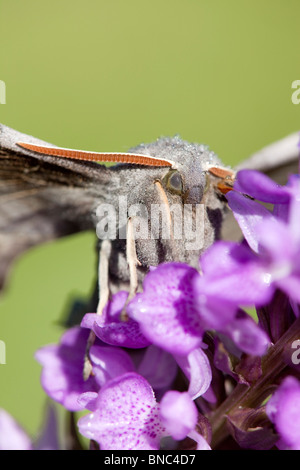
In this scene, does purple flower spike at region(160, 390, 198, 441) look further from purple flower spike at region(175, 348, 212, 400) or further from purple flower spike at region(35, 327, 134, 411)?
purple flower spike at region(35, 327, 134, 411)

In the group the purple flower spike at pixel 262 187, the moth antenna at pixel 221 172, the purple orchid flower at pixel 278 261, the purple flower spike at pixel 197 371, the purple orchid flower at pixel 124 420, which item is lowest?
the purple orchid flower at pixel 124 420

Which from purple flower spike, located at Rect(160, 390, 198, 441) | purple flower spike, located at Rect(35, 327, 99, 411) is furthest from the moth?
purple flower spike, located at Rect(160, 390, 198, 441)

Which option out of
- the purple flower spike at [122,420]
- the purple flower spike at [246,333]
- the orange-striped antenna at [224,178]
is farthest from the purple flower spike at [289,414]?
the orange-striped antenna at [224,178]

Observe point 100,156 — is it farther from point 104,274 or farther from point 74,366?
point 74,366

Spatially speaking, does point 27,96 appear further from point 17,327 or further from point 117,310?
point 117,310

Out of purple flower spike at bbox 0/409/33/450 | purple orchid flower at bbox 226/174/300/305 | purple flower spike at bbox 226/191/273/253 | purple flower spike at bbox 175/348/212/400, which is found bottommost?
purple flower spike at bbox 0/409/33/450

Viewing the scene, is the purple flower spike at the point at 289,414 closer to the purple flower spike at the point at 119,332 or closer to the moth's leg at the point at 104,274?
the purple flower spike at the point at 119,332

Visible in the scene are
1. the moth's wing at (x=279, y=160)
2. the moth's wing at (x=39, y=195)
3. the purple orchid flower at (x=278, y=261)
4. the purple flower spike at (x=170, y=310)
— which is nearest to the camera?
the purple orchid flower at (x=278, y=261)
